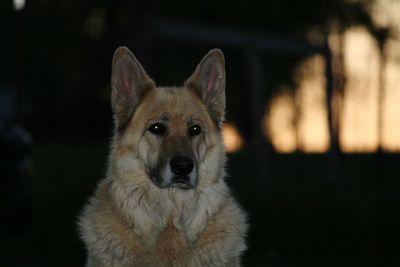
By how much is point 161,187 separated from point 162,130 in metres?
0.46

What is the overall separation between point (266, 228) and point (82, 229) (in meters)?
5.06

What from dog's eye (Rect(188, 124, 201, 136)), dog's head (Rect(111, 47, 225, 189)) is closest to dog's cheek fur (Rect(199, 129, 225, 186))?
dog's head (Rect(111, 47, 225, 189))

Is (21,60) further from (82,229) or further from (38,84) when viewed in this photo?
(38,84)

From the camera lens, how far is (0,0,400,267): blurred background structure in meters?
10.5

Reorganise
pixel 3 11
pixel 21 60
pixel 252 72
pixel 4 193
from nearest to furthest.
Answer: pixel 4 193, pixel 21 60, pixel 252 72, pixel 3 11

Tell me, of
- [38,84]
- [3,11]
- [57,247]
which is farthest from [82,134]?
[57,247]

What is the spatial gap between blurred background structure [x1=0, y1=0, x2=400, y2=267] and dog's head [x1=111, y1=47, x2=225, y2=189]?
0.75m

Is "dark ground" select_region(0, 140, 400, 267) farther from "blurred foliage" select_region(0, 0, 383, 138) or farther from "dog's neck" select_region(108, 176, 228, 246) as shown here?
"blurred foliage" select_region(0, 0, 383, 138)

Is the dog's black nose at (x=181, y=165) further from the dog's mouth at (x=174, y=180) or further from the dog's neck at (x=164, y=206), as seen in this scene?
the dog's neck at (x=164, y=206)

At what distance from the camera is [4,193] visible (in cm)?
1066

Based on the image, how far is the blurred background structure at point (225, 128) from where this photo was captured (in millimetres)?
10523

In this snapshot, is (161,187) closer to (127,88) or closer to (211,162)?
(211,162)

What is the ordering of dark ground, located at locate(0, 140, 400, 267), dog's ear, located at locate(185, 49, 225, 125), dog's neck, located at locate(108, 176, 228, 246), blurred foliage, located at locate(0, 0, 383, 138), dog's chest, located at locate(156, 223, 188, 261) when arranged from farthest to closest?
blurred foliage, located at locate(0, 0, 383, 138)
dark ground, located at locate(0, 140, 400, 267)
dog's ear, located at locate(185, 49, 225, 125)
dog's neck, located at locate(108, 176, 228, 246)
dog's chest, located at locate(156, 223, 188, 261)

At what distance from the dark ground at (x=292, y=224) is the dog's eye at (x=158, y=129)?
3.73 m
